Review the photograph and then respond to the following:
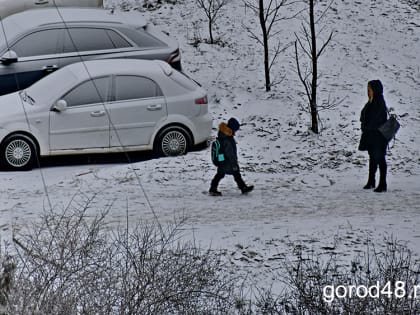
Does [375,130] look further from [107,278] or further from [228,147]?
[107,278]

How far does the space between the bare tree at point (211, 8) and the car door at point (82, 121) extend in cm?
499

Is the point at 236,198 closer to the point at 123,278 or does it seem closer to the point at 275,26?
the point at 123,278

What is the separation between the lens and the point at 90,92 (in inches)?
554

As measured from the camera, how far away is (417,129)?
15.8m

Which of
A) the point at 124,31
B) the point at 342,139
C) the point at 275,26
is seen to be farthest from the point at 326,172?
A: the point at 275,26

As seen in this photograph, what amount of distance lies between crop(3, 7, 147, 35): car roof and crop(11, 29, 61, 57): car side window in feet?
0.59

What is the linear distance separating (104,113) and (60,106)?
65 centimetres

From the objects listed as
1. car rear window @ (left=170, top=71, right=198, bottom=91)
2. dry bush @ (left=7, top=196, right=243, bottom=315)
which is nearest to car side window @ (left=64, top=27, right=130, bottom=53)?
car rear window @ (left=170, top=71, right=198, bottom=91)

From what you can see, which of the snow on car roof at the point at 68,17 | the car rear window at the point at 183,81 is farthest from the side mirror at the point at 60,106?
the snow on car roof at the point at 68,17

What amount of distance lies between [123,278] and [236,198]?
4.85 m

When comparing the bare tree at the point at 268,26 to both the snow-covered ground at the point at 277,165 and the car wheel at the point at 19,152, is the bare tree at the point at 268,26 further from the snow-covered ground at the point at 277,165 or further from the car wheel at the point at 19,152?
the car wheel at the point at 19,152

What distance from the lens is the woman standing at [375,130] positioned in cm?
1277

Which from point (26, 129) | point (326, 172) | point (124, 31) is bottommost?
point (326, 172)

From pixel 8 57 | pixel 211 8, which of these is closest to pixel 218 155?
pixel 8 57
